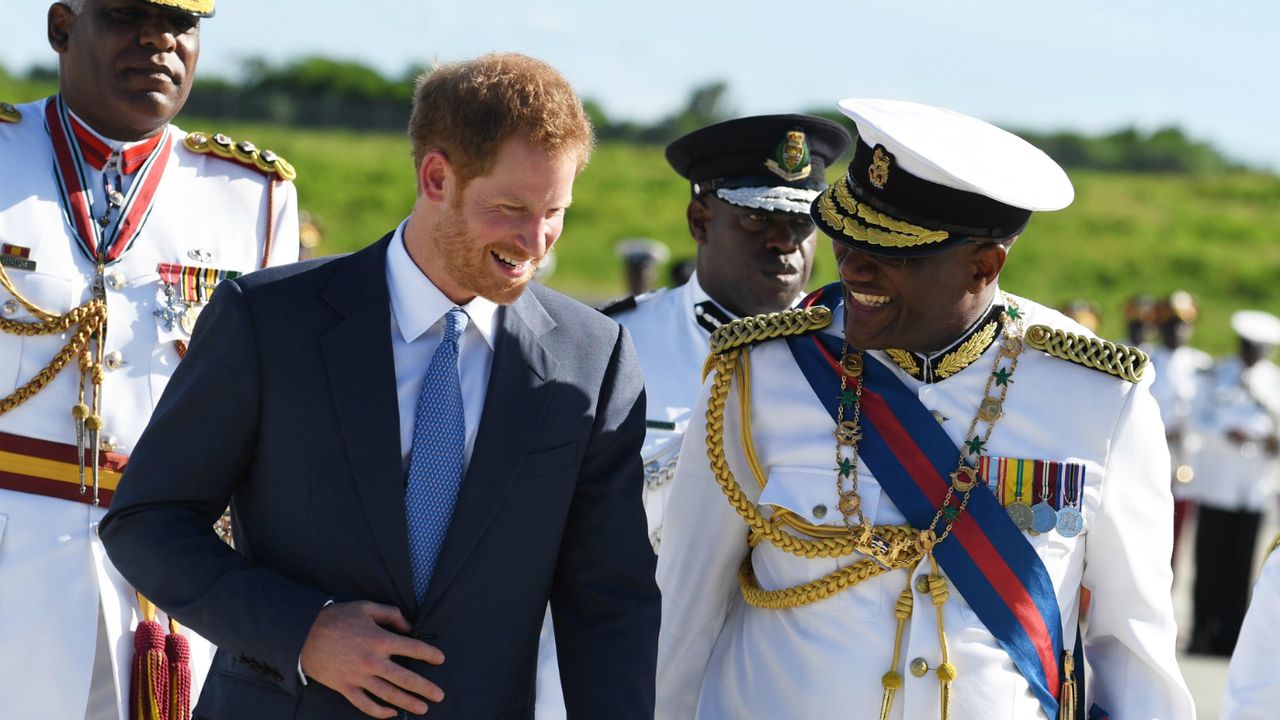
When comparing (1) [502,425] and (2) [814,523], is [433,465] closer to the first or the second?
(1) [502,425]

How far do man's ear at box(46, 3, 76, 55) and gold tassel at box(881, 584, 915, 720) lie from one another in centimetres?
247

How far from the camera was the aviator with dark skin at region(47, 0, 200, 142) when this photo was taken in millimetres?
4230

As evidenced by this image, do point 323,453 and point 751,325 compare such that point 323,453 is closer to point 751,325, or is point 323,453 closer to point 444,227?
point 444,227

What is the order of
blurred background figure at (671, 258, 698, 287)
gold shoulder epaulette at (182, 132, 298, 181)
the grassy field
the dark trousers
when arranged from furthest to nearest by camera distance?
the grassy field
the dark trousers
blurred background figure at (671, 258, 698, 287)
gold shoulder epaulette at (182, 132, 298, 181)

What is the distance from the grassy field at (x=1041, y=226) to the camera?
1451 inches

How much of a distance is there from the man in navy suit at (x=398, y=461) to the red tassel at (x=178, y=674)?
858 millimetres

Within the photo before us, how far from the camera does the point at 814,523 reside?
11.8ft

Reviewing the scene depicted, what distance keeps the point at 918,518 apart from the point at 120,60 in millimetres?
2247

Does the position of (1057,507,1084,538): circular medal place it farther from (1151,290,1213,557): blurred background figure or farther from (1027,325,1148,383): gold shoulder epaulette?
(1151,290,1213,557): blurred background figure

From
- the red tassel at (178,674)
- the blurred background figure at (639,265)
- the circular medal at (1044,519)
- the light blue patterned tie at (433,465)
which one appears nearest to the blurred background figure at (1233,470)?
the blurred background figure at (639,265)

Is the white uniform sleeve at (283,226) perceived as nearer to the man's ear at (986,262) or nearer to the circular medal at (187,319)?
the circular medal at (187,319)

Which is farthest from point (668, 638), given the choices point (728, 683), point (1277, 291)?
point (1277, 291)

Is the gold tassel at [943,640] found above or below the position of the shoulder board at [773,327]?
below

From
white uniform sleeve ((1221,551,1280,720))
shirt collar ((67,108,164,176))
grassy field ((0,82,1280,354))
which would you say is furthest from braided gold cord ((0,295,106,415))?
grassy field ((0,82,1280,354))
